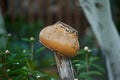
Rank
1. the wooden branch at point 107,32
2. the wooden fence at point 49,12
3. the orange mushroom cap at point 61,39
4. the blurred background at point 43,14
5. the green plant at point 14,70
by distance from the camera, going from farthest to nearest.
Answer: the wooden fence at point 49,12 < the blurred background at point 43,14 < the wooden branch at point 107,32 < the green plant at point 14,70 < the orange mushroom cap at point 61,39

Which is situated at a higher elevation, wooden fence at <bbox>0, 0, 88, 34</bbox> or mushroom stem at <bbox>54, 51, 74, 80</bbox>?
wooden fence at <bbox>0, 0, 88, 34</bbox>

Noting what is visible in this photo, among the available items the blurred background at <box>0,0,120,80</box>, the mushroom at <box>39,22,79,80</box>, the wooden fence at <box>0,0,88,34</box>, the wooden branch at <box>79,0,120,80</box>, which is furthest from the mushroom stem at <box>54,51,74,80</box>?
the wooden fence at <box>0,0,88,34</box>

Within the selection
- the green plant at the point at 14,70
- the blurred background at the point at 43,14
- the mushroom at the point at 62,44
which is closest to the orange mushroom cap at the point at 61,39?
the mushroom at the point at 62,44

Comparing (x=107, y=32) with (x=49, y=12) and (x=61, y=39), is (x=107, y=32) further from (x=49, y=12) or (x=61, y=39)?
(x=49, y=12)

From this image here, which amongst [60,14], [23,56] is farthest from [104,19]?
[60,14]

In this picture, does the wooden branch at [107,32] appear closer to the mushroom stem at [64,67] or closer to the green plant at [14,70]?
the green plant at [14,70]

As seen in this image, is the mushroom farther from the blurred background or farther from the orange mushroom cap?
the blurred background
